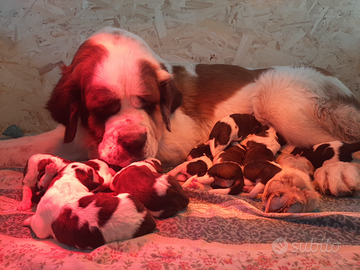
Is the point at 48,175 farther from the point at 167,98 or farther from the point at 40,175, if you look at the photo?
the point at 167,98

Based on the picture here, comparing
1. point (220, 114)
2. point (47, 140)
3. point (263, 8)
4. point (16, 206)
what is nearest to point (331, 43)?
point (263, 8)

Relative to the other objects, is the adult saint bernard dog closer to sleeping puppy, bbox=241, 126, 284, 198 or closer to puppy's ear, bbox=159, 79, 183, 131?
puppy's ear, bbox=159, 79, 183, 131

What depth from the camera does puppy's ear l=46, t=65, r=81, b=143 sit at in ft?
6.00

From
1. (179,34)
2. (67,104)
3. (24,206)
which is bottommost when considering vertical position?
(24,206)

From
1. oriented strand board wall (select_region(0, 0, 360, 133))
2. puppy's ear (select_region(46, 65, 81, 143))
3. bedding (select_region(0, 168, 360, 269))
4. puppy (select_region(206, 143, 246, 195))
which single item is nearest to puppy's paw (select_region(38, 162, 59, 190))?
bedding (select_region(0, 168, 360, 269))

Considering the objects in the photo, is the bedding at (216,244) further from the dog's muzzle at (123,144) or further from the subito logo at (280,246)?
the dog's muzzle at (123,144)

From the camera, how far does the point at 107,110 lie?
1745 mm

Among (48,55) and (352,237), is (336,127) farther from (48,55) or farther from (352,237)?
(48,55)

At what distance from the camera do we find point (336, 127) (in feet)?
7.07

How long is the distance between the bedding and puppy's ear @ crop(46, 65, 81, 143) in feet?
1.87

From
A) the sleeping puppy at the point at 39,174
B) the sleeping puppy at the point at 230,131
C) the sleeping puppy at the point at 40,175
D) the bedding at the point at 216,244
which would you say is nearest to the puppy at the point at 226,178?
the bedding at the point at 216,244

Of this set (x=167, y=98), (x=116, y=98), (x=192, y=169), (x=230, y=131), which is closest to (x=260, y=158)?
(x=230, y=131)

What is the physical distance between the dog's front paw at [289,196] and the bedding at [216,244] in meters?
0.08

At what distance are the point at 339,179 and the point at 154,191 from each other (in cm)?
106
